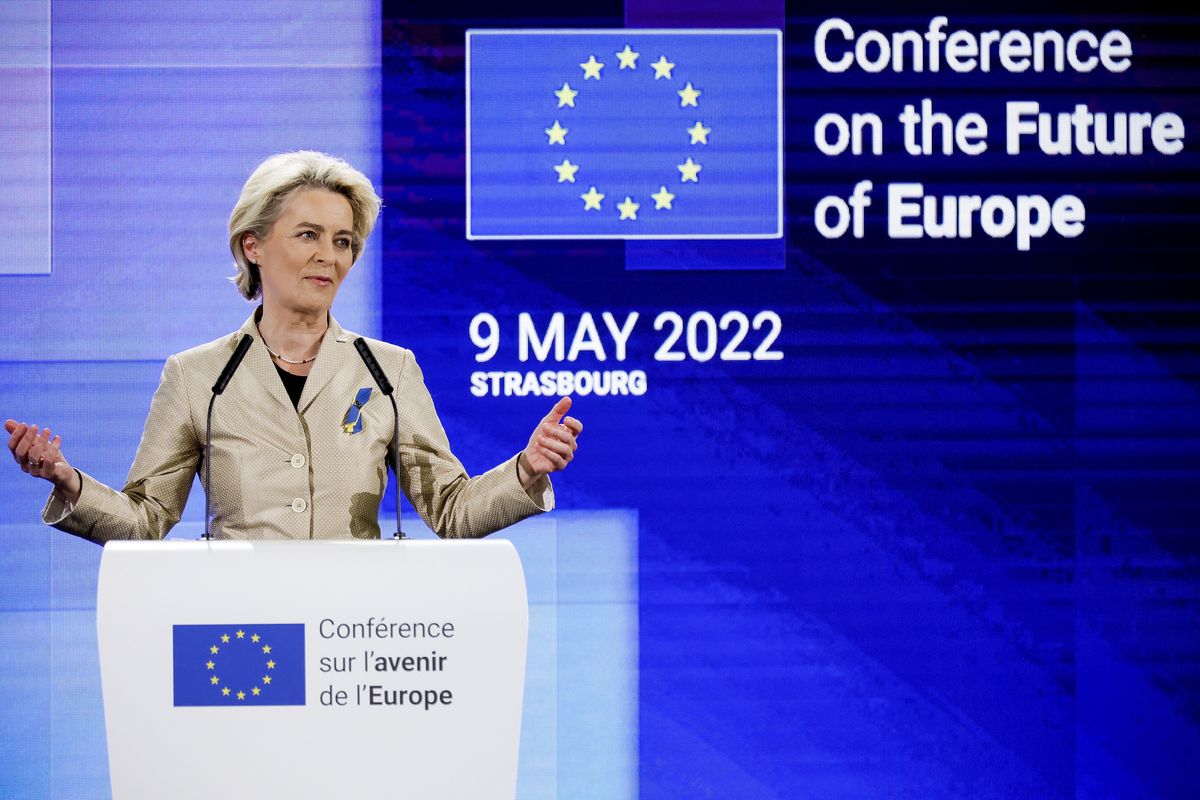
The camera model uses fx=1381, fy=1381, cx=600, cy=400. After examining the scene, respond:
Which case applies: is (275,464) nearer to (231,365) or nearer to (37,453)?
(231,365)

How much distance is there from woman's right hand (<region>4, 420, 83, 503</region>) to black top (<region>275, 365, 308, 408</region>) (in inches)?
15.0

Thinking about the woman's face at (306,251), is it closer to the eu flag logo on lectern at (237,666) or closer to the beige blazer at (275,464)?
the beige blazer at (275,464)

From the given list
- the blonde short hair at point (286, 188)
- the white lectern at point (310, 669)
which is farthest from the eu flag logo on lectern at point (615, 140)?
the white lectern at point (310, 669)

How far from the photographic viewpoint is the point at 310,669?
1.94 m

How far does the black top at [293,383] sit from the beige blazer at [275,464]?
19 mm

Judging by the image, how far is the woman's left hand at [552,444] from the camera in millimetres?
2256

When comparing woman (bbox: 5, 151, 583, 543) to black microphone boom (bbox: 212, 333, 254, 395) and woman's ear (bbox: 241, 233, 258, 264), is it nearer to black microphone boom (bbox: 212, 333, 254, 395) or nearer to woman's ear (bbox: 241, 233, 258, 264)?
woman's ear (bbox: 241, 233, 258, 264)

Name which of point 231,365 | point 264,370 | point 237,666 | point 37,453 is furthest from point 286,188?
point 237,666

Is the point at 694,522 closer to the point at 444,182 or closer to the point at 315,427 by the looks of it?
the point at 444,182

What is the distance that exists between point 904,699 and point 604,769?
0.83 metres

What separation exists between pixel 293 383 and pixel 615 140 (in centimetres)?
156

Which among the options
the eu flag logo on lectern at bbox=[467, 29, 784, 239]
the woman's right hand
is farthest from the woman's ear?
the eu flag logo on lectern at bbox=[467, 29, 784, 239]

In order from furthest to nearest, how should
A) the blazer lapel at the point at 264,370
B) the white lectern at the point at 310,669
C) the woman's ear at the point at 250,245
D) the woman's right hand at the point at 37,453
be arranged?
the woman's ear at the point at 250,245 < the blazer lapel at the point at 264,370 < the woman's right hand at the point at 37,453 < the white lectern at the point at 310,669

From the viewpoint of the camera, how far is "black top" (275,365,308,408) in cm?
239
